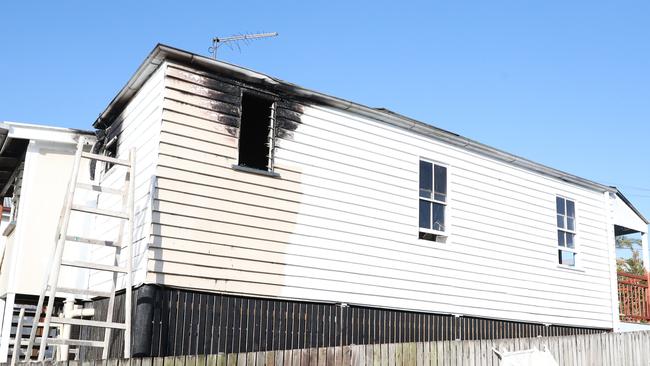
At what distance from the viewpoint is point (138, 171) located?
11320mm

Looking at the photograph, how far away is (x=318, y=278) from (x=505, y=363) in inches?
137

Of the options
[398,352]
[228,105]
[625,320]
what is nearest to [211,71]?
[228,105]

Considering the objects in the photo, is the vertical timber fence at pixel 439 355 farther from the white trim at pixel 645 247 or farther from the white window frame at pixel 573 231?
the white trim at pixel 645 247

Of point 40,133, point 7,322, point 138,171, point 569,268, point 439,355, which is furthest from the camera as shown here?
point 569,268

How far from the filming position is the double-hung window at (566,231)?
16.9 m

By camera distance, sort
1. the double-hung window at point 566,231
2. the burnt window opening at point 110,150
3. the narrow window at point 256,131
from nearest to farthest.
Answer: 1. the narrow window at point 256,131
2. the burnt window opening at point 110,150
3. the double-hung window at point 566,231

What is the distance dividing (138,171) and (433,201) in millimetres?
5822

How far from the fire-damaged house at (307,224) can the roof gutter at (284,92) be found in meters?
0.04

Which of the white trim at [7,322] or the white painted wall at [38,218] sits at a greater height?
the white painted wall at [38,218]

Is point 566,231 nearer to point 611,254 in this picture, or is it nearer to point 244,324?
point 611,254

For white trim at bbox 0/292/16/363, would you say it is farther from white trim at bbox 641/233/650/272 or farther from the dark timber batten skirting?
white trim at bbox 641/233/650/272

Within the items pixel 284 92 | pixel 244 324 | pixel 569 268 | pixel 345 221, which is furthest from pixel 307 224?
pixel 569 268

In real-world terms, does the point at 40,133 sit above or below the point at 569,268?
above

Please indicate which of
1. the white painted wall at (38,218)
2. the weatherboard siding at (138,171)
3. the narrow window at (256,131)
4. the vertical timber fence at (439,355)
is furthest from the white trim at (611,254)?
the white painted wall at (38,218)
